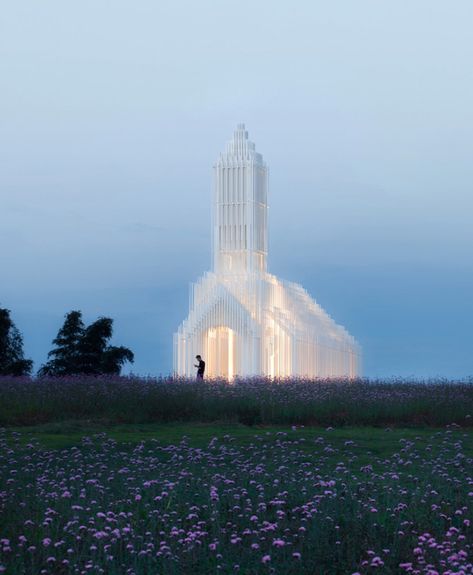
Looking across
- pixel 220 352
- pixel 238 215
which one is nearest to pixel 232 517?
pixel 238 215

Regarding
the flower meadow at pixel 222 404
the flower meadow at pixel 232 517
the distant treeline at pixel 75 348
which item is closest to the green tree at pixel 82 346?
the distant treeline at pixel 75 348

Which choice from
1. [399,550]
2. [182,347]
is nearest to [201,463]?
[399,550]

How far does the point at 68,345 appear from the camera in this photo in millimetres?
45812

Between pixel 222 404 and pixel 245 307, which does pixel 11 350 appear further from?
pixel 222 404

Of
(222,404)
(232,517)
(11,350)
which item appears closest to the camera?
(232,517)

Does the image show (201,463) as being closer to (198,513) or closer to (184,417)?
(198,513)

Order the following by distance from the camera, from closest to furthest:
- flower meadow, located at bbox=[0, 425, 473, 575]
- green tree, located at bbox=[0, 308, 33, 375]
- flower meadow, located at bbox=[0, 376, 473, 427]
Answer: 1. flower meadow, located at bbox=[0, 425, 473, 575]
2. flower meadow, located at bbox=[0, 376, 473, 427]
3. green tree, located at bbox=[0, 308, 33, 375]

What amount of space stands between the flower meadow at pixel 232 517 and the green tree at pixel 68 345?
1252 inches

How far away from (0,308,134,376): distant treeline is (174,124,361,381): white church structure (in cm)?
302

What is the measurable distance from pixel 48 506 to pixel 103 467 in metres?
2.41

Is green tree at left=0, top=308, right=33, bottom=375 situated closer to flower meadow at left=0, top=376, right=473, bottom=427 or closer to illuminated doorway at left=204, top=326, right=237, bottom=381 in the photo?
illuminated doorway at left=204, top=326, right=237, bottom=381

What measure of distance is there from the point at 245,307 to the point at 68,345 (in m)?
7.87

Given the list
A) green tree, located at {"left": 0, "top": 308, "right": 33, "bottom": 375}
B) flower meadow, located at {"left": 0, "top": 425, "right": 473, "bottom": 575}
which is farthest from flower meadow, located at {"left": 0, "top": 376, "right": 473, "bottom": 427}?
green tree, located at {"left": 0, "top": 308, "right": 33, "bottom": 375}

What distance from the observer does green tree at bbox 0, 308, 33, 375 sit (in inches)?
1730
